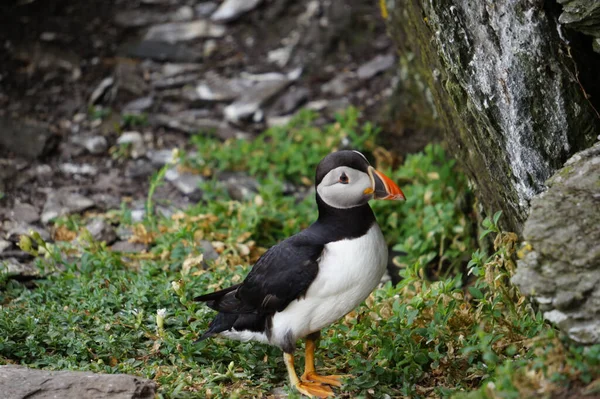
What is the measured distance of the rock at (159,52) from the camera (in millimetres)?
9922

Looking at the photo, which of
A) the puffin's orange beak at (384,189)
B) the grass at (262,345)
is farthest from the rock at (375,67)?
the puffin's orange beak at (384,189)

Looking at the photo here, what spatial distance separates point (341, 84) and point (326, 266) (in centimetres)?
536

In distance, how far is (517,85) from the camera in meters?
4.11

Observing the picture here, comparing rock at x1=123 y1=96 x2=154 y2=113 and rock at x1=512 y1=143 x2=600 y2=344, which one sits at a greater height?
rock at x1=123 y1=96 x2=154 y2=113

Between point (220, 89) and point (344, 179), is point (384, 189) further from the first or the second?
point (220, 89)

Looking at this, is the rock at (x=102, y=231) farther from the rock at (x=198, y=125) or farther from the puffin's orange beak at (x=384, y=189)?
the puffin's orange beak at (x=384, y=189)

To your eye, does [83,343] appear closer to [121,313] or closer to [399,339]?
[121,313]

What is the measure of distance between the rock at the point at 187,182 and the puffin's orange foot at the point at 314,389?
11.3ft

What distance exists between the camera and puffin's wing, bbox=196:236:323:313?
4180mm

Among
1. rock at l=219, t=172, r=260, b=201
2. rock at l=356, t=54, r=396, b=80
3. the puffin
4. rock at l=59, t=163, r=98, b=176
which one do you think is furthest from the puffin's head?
rock at l=356, t=54, r=396, b=80

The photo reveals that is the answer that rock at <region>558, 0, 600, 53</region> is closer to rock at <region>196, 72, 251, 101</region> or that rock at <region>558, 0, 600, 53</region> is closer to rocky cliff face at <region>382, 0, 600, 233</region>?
rocky cliff face at <region>382, 0, 600, 233</region>

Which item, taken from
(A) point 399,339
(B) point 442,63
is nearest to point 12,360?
(A) point 399,339

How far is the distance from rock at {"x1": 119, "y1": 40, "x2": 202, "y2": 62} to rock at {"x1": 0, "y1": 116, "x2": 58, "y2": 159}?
1.88m

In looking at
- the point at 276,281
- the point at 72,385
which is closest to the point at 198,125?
the point at 276,281
